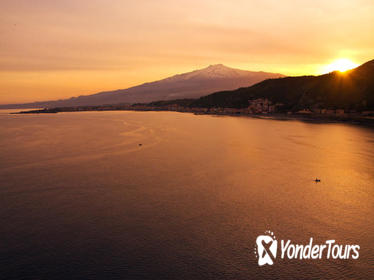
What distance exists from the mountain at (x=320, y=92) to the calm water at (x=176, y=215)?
79392 mm

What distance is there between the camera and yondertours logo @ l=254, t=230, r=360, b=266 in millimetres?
11062

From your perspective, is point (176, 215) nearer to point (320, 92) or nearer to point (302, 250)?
point (302, 250)

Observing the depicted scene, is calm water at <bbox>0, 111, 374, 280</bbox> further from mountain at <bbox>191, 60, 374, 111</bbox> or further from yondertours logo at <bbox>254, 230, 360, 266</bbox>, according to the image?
mountain at <bbox>191, 60, 374, 111</bbox>

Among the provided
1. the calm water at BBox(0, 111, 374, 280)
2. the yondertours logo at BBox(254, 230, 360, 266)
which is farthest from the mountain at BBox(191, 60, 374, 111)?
the yondertours logo at BBox(254, 230, 360, 266)

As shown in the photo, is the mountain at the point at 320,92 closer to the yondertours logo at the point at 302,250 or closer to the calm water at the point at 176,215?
the calm water at the point at 176,215

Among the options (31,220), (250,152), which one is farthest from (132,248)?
(250,152)

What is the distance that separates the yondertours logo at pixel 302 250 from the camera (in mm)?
11062

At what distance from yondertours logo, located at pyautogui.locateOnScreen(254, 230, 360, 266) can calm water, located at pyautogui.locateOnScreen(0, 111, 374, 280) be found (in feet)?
0.98

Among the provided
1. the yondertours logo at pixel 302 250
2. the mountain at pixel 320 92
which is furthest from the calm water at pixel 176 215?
the mountain at pixel 320 92

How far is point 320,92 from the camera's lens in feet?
365

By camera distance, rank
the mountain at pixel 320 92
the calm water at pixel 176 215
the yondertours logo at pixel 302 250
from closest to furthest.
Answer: the calm water at pixel 176 215 → the yondertours logo at pixel 302 250 → the mountain at pixel 320 92

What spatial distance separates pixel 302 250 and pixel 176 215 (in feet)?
21.5

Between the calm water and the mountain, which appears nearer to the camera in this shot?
the calm water

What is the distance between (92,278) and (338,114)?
100092 millimetres
